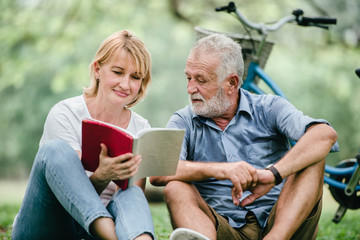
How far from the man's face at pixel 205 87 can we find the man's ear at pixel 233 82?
88mm

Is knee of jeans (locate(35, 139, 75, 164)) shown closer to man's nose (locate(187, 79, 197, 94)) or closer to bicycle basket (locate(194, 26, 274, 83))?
man's nose (locate(187, 79, 197, 94))

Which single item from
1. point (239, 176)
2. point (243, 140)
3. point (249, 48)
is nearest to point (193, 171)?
point (239, 176)

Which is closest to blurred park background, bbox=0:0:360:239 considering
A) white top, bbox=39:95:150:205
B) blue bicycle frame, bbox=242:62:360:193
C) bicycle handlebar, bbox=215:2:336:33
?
bicycle handlebar, bbox=215:2:336:33

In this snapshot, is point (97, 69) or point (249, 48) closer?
point (97, 69)

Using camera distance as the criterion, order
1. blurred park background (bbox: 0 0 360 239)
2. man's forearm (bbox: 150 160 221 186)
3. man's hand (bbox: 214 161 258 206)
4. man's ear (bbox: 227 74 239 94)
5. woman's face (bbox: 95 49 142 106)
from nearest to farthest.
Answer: man's hand (bbox: 214 161 258 206), man's forearm (bbox: 150 160 221 186), woman's face (bbox: 95 49 142 106), man's ear (bbox: 227 74 239 94), blurred park background (bbox: 0 0 360 239)

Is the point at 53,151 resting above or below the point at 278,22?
below

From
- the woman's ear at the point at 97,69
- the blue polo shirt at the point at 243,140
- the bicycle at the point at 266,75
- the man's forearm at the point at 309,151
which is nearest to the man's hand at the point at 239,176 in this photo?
the man's forearm at the point at 309,151

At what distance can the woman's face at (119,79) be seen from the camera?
273 cm

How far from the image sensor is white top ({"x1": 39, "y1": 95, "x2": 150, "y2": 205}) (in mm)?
2586

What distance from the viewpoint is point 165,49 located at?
12.1 m

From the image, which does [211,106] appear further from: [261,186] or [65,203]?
[65,203]

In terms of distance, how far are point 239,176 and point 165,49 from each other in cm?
986

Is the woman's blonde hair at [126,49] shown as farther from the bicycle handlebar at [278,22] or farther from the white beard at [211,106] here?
the bicycle handlebar at [278,22]

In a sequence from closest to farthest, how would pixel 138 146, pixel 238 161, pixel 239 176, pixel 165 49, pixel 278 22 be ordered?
pixel 138 146
pixel 239 176
pixel 238 161
pixel 278 22
pixel 165 49
